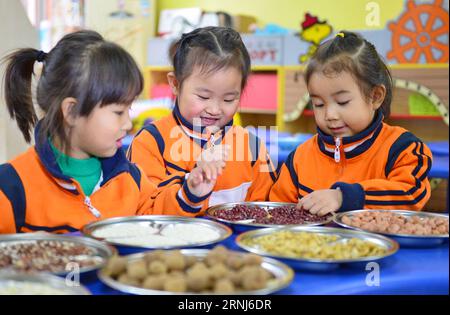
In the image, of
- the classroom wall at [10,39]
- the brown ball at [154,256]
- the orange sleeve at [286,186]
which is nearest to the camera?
the brown ball at [154,256]

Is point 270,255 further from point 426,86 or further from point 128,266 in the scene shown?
point 426,86

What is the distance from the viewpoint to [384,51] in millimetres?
4316

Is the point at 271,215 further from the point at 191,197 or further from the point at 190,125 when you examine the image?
the point at 190,125

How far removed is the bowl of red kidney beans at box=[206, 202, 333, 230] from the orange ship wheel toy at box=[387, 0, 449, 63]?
10.3ft

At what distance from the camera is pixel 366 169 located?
70.0 inches

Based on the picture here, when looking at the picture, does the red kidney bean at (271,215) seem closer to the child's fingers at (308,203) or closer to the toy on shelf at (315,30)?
the child's fingers at (308,203)

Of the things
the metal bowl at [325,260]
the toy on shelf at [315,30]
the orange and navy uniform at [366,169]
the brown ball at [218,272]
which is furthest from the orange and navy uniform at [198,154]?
the toy on shelf at [315,30]

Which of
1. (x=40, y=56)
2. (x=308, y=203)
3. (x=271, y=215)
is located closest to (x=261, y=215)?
(x=271, y=215)

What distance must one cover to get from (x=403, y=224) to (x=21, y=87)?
107 centimetres

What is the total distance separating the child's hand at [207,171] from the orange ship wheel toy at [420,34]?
325 cm

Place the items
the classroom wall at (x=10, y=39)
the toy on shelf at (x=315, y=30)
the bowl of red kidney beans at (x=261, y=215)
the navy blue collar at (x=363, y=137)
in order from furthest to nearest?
the toy on shelf at (x=315, y=30), the classroom wall at (x=10, y=39), the navy blue collar at (x=363, y=137), the bowl of red kidney beans at (x=261, y=215)

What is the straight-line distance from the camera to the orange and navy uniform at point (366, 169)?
1.57 metres

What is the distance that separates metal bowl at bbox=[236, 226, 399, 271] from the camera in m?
0.96
